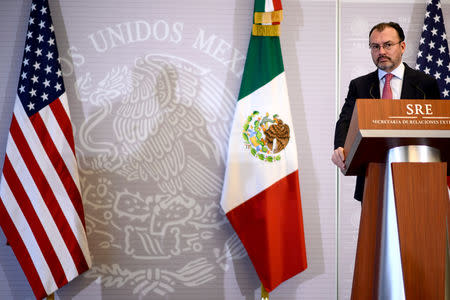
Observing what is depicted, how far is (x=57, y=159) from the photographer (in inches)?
129

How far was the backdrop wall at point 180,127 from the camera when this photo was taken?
3.43 metres

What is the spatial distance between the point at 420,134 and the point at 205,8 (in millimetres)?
2420

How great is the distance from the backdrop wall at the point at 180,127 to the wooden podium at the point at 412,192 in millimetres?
1924

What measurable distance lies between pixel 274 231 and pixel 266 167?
0.44 meters

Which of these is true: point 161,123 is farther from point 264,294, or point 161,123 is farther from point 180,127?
point 264,294

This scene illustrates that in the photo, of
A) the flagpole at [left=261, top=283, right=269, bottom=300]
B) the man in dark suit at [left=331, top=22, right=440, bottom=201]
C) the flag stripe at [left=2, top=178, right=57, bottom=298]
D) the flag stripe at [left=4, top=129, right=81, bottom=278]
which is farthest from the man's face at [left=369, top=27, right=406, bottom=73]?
A: the flag stripe at [left=2, top=178, right=57, bottom=298]

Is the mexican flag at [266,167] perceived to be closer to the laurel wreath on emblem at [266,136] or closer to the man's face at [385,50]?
the laurel wreath on emblem at [266,136]

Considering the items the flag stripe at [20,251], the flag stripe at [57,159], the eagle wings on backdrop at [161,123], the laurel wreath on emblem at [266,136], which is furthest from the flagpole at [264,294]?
the flag stripe at [20,251]

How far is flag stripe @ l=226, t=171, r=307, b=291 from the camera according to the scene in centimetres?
326

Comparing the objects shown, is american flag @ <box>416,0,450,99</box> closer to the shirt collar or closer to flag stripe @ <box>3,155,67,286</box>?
the shirt collar

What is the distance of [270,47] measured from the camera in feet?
11.3

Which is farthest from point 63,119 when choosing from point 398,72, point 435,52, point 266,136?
point 435,52

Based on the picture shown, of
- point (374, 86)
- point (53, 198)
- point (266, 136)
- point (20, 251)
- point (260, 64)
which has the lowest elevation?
point (20, 251)

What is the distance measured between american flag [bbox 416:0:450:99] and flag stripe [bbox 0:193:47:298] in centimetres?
300
